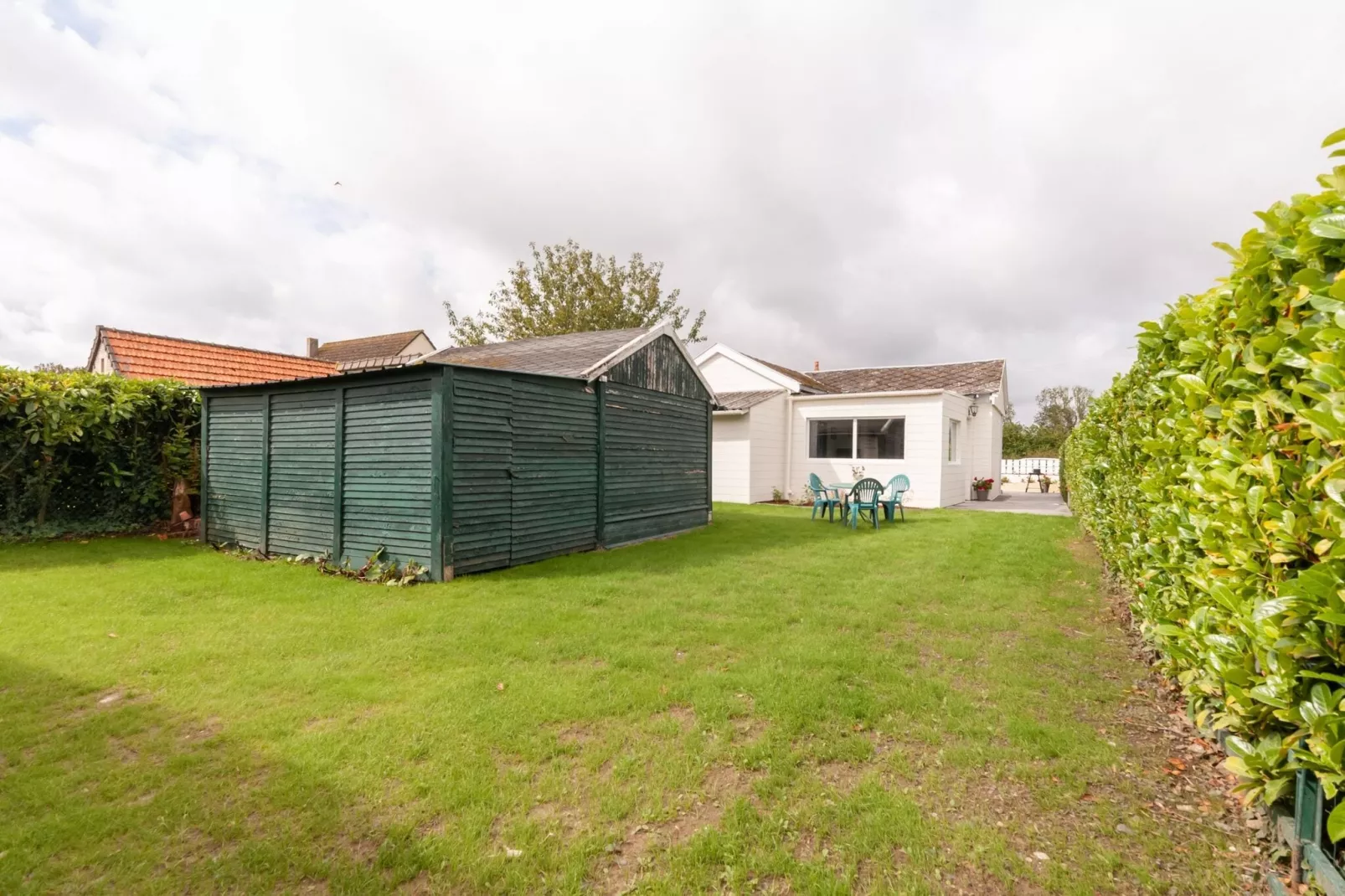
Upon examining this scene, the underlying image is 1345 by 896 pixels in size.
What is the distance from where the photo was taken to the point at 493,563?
747 centimetres

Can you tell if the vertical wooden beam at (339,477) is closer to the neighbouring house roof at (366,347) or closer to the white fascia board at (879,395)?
the white fascia board at (879,395)

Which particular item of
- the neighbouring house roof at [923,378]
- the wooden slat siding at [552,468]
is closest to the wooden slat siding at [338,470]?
the wooden slat siding at [552,468]

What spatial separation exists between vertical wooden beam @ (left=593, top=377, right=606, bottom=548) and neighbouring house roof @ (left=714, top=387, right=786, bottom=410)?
282 inches

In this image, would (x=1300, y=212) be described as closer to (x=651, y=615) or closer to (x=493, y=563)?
(x=651, y=615)

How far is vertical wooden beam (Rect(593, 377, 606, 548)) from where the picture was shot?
30.0 ft

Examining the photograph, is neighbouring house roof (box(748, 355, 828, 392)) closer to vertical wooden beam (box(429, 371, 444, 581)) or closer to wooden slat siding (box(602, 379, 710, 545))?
wooden slat siding (box(602, 379, 710, 545))

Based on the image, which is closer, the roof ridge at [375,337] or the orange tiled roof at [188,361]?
the orange tiled roof at [188,361]

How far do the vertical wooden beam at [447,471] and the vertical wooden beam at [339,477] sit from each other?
6.20 ft

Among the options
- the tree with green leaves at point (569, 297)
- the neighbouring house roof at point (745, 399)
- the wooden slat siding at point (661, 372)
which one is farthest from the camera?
the tree with green leaves at point (569, 297)

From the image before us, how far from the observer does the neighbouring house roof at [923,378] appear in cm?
2072

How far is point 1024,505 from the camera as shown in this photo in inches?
712

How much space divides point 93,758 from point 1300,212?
589 cm

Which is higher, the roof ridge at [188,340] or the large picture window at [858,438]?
the roof ridge at [188,340]

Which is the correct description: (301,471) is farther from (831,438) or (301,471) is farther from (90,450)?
(831,438)
